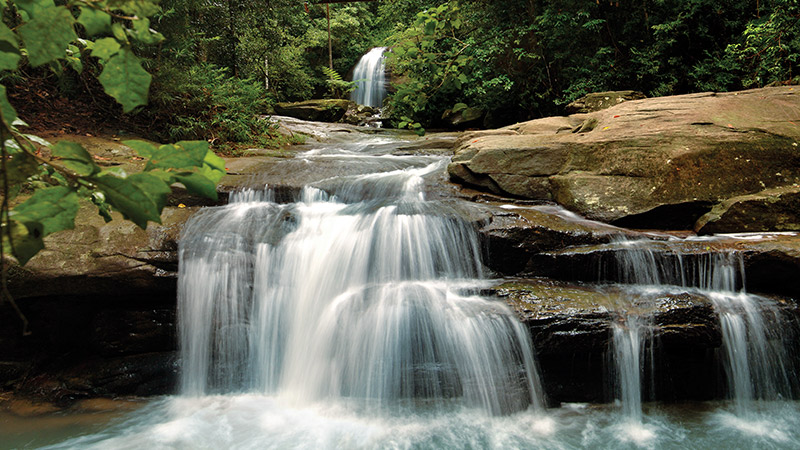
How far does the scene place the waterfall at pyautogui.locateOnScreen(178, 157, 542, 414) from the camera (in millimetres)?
3893

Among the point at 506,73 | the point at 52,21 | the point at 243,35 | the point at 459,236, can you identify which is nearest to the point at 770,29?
the point at 506,73


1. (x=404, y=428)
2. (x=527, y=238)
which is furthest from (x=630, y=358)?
(x=404, y=428)

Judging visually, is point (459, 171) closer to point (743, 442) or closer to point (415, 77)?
point (743, 442)

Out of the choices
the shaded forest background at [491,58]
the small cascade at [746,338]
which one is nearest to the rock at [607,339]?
the small cascade at [746,338]

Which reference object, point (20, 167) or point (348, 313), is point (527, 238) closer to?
point (348, 313)

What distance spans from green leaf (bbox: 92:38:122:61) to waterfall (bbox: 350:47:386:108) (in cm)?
1978

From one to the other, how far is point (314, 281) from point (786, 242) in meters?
4.35

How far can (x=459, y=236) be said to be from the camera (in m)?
4.67

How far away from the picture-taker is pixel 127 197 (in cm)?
63

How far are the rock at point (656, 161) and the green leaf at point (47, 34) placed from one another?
5.03 metres

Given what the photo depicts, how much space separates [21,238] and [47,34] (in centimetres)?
28

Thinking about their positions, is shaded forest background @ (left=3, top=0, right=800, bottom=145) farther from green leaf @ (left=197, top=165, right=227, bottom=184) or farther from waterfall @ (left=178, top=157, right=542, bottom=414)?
green leaf @ (left=197, top=165, right=227, bottom=184)

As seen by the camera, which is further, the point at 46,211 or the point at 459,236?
the point at 459,236

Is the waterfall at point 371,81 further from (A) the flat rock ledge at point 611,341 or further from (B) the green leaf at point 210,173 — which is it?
(B) the green leaf at point 210,173
